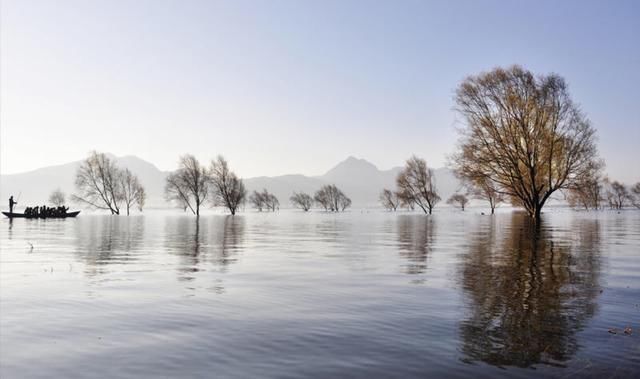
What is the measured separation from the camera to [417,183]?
352 ft

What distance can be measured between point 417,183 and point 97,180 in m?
70.9

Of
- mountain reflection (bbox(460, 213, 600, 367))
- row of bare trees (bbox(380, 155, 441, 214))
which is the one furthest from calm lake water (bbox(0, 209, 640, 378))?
row of bare trees (bbox(380, 155, 441, 214))

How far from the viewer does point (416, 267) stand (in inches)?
597

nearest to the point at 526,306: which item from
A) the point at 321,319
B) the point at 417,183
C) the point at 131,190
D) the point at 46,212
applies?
the point at 321,319

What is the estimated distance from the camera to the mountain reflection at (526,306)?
605cm

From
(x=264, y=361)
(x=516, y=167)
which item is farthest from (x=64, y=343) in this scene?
(x=516, y=167)

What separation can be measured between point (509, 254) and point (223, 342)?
15.0 m

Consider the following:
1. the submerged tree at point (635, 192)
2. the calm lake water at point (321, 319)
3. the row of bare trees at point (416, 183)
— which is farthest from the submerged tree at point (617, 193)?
the calm lake water at point (321, 319)

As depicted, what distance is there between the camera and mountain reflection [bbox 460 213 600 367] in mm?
6051

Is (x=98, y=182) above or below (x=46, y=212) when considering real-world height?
above

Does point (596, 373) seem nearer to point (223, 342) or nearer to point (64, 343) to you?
point (223, 342)

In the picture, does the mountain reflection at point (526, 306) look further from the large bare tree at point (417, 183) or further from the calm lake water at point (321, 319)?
the large bare tree at point (417, 183)

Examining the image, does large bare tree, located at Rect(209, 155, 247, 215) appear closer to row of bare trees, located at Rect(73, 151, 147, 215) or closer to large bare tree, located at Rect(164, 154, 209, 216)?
large bare tree, located at Rect(164, 154, 209, 216)

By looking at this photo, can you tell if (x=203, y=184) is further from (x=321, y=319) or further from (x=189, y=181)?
(x=321, y=319)
